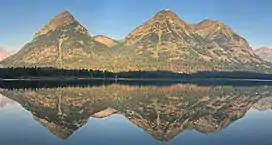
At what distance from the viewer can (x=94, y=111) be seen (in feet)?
143

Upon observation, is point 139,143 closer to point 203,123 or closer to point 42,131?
point 42,131

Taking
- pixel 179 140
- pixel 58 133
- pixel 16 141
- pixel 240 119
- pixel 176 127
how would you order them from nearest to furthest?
pixel 16 141
pixel 179 140
pixel 58 133
pixel 176 127
pixel 240 119

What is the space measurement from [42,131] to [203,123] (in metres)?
12.8

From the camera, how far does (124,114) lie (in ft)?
136

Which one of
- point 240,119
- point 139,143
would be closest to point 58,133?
point 139,143

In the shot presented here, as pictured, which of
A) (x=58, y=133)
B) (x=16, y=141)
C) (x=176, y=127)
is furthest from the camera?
(x=176, y=127)

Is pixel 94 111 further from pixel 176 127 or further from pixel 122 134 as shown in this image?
pixel 122 134

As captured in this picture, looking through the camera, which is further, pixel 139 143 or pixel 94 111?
pixel 94 111

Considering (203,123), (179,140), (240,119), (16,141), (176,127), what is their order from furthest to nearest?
(240,119) < (203,123) < (176,127) < (179,140) < (16,141)

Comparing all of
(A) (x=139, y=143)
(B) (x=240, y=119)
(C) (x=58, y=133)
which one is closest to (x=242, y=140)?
(A) (x=139, y=143)

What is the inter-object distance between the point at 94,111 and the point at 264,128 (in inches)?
680

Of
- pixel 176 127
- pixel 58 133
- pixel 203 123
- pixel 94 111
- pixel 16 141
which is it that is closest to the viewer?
pixel 16 141

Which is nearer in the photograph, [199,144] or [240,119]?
[199,144]

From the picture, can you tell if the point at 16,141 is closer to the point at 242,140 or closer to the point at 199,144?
the point at 199,144
